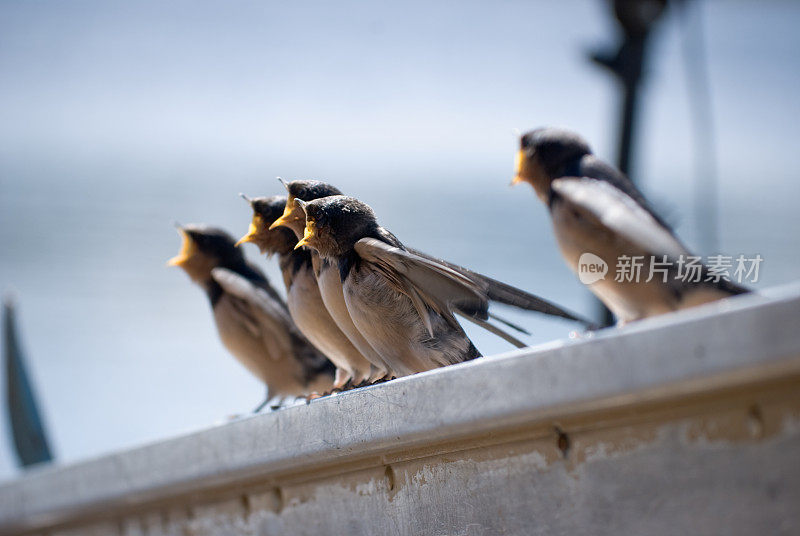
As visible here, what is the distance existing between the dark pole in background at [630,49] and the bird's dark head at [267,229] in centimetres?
339

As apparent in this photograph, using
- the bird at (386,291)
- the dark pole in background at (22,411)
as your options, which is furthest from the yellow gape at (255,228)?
the dark pole in background at (22,411)

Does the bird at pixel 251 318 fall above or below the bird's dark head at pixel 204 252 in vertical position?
below

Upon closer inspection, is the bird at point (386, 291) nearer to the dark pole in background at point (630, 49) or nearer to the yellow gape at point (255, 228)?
the yellow gape at point (255, 228)

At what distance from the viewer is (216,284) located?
4.66 metres

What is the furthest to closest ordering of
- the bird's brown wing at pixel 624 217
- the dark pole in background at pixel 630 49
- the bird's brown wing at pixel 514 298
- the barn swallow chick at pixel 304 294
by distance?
1. the dark pole in background at pixel 630 49
2. the barn swallow chick at pixel 304 294
3. the bird's brown wing at pixel 514 298
4. the bird's brown wing at pixel 624 217

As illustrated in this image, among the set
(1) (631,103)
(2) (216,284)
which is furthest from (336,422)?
(1) (631,103)

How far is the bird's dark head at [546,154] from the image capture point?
10.7ft

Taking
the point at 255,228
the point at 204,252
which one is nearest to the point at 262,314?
the point at 204,252

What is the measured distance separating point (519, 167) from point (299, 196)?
2.89 ft

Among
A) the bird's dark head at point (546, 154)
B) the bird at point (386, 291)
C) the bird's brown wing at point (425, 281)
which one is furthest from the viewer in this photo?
the bird's dark head at point (546, 154)

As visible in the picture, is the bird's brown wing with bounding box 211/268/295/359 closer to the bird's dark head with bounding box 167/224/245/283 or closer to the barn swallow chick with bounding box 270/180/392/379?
the bird's dark head with bounding box 167/224/245/283

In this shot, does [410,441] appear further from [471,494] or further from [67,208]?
[67,208]

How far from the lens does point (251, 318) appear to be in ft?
14.7

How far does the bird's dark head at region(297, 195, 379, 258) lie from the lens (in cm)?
307
